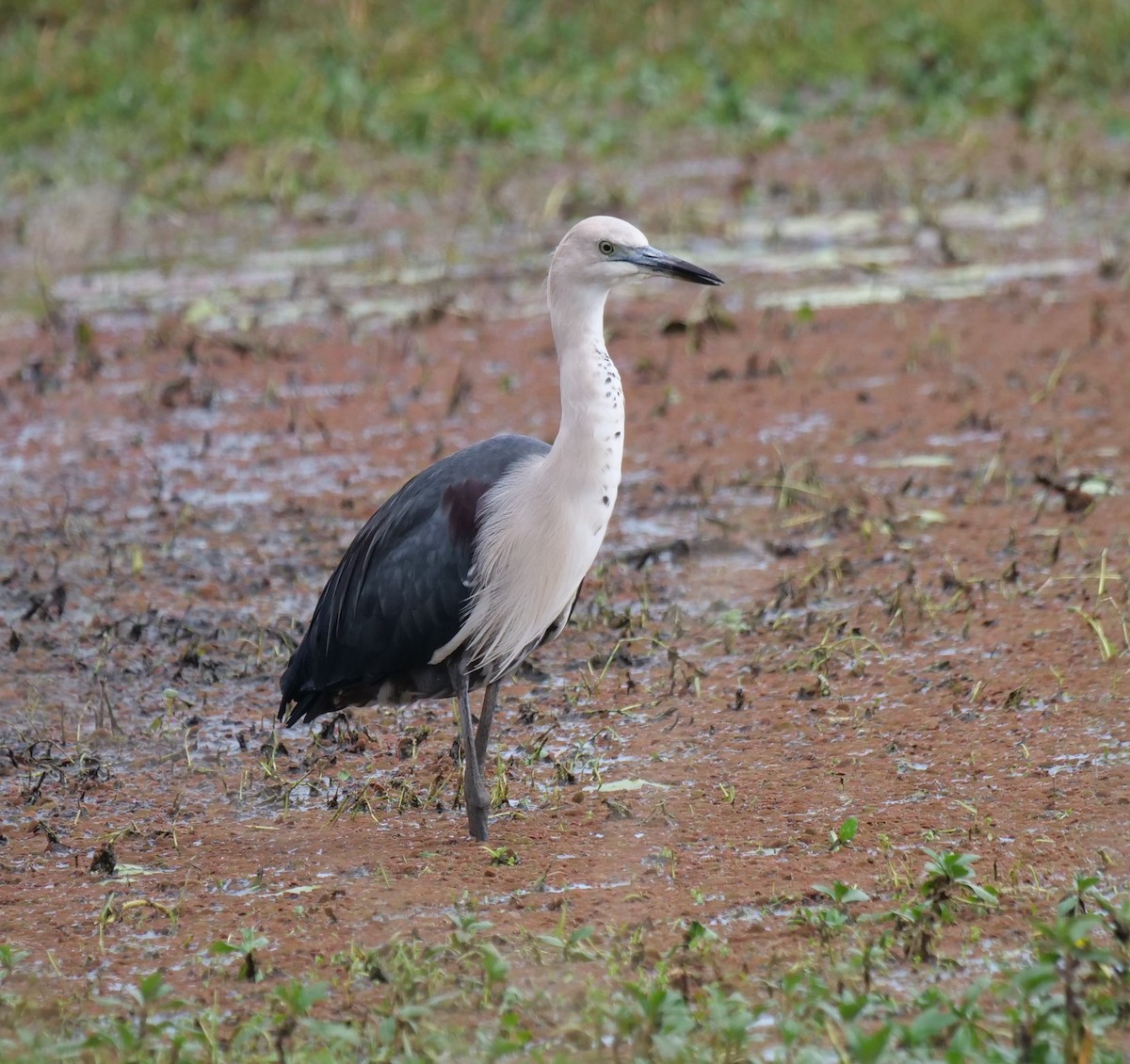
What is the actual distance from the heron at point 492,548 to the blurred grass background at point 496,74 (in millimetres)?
9066

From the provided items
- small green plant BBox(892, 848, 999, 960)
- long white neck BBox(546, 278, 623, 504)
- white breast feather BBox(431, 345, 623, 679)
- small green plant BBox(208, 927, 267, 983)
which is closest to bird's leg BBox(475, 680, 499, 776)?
white breast feather BBox(431, 345, 623, 679)

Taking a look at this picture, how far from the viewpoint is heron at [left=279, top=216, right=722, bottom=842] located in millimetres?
4906

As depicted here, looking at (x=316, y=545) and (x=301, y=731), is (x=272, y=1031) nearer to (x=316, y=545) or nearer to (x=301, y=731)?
(x=301, y=731)

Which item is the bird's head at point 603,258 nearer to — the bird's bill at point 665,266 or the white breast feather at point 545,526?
the bird's bill at point 665,266

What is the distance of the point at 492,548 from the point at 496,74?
11.9 metres

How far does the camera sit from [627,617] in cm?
654

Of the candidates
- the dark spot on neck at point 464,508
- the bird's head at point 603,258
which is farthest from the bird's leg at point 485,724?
the bird's head at point 603,258

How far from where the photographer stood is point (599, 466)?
4875mm

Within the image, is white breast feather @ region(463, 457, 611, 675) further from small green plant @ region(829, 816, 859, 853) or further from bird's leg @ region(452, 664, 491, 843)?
small green plant @ region(829, 816, 859, 853)

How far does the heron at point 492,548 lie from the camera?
193 inches

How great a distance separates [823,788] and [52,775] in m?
2.37

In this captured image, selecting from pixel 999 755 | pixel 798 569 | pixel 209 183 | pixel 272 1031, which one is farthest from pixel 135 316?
pixel 272 1031

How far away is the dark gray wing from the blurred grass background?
8992 millimetres

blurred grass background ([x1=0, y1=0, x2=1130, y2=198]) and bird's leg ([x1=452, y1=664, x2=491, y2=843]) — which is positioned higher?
blurred grass background ([x1=0, y1=0, x2=1130, y2=198])
